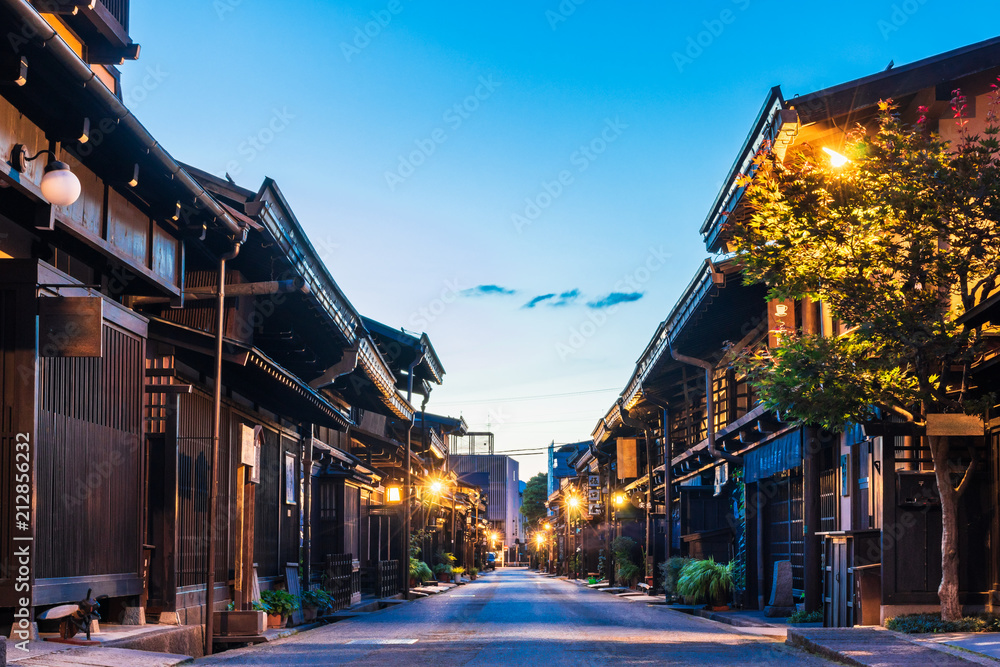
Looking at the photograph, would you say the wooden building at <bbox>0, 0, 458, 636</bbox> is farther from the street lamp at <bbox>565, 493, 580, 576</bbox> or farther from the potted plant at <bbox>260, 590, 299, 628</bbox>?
the street lamp at <bbox>565, 493, 580, 576</bbox>

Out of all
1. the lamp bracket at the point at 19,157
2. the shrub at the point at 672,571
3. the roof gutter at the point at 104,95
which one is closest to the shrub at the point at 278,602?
the roof gutter at the point at 104,95

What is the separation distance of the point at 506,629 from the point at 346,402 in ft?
52.1

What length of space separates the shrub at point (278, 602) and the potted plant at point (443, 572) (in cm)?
3629

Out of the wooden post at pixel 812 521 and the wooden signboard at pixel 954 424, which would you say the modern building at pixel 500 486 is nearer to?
the wooden post at pixel 812 521

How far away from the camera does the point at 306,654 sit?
48.2 feet

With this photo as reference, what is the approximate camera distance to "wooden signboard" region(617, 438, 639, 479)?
176 feet

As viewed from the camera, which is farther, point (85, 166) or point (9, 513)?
point (85, 166)

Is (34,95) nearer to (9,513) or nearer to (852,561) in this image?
(9,513)

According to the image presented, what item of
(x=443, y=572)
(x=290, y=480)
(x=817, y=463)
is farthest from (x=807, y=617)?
(x=443, y=572)

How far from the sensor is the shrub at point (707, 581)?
2731cm

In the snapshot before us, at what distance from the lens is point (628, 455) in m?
53.6

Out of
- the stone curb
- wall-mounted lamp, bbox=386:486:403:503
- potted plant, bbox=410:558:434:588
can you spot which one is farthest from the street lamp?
the stone curb

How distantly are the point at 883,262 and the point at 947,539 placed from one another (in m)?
3.84

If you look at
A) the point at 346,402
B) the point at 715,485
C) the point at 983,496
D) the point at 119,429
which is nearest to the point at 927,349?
the point at 983,496
